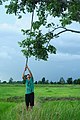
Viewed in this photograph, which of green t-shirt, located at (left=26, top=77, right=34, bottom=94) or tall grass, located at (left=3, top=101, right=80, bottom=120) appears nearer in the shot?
tall grass, located at (left=3, top=101, right=80, bottom=120)

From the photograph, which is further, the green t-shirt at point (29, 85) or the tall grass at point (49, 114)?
the green t-shirt at point (29, 85)

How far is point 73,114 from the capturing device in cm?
2028

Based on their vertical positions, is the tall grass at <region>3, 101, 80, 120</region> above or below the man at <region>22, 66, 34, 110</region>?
below

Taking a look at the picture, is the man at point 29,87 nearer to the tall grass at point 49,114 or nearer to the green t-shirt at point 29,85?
the green t-shirt at point 29,85

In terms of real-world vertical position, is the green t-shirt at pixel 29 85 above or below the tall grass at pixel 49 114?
above

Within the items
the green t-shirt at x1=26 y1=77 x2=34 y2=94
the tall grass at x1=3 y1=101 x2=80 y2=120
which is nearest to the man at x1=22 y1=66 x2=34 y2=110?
the green t-shirt at x1=26 y1=77 x2=34 y2=94

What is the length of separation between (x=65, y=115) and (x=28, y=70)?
8.79 ft

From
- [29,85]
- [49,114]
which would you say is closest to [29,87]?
[29,85]

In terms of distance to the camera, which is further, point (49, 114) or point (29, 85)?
point (29, 85)

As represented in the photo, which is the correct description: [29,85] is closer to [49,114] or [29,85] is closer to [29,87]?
[29,87]

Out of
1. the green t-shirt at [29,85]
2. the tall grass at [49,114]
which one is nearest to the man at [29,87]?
the green t-shirt at [29,85]

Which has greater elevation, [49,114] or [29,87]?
[29,87]

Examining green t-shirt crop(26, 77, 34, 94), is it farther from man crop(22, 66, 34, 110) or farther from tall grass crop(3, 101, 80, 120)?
tall grass crop(3, 101, 80, 120)

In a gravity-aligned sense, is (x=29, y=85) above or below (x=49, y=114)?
above
